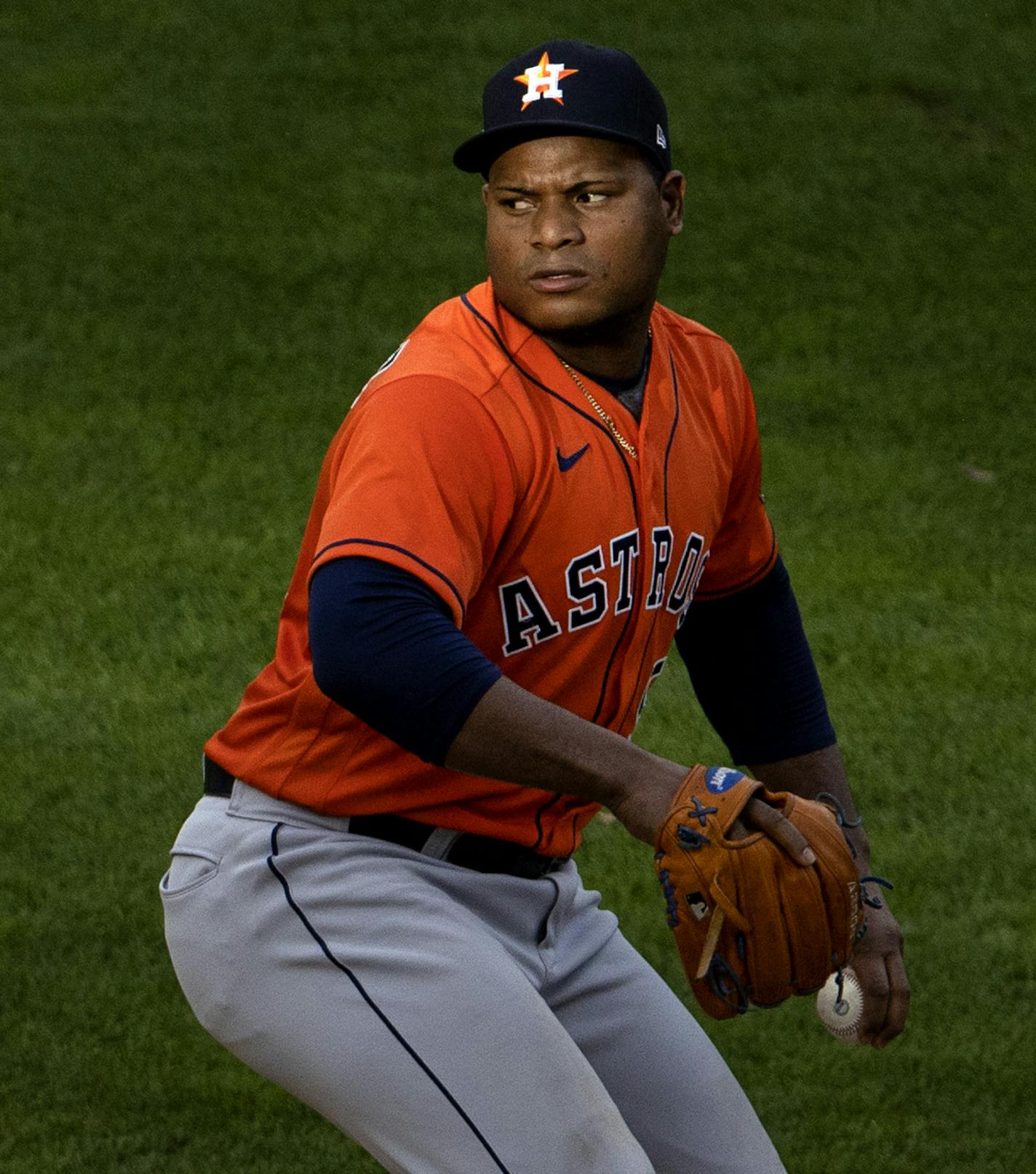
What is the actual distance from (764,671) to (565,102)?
1.27m

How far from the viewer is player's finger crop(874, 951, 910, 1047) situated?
11.2 ft

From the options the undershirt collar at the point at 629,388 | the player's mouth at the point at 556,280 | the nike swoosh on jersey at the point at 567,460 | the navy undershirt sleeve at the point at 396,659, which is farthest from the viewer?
the undershirt collar at the point at 629,388

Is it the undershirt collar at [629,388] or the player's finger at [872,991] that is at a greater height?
the undershirt collar at [629,388]

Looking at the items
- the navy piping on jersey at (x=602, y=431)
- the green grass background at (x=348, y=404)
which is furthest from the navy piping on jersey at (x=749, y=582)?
the green grass background at (x=348, y=404)

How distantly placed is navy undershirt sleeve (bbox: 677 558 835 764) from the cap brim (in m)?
1.02

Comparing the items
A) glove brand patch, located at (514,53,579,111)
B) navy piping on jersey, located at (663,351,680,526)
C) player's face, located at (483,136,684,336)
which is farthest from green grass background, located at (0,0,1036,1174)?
glove brand patch, located at (514,53,579,111)

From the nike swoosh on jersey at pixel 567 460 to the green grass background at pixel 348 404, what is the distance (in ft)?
8.08

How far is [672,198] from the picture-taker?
3352 millimetres

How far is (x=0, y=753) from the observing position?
6.71 metres

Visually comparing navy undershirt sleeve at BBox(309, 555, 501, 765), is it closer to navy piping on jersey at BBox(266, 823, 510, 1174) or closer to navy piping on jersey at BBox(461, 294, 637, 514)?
navy piping on jersey at BBox(266, 823, 510, 1174)

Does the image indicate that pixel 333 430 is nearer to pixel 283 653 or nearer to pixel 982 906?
pixel 982 906

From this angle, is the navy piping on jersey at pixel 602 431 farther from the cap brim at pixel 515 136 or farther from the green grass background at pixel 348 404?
the green grass background at pixel 348 404

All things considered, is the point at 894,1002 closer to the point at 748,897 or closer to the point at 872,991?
the point at 872,991

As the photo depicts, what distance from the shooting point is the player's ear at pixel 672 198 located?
129 inches
